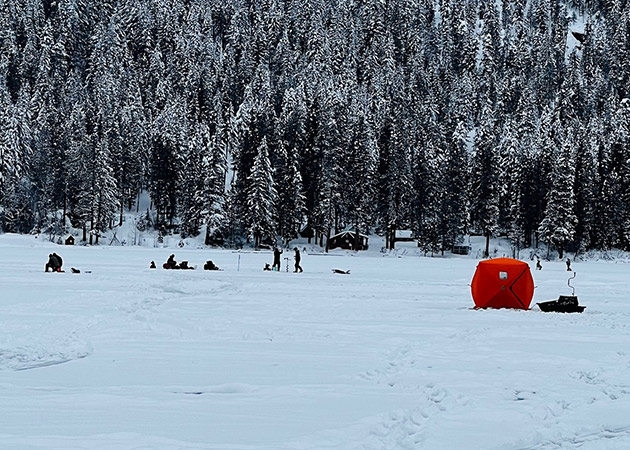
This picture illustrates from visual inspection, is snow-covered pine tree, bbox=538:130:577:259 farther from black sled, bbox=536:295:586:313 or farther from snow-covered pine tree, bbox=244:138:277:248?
black sled, bbox=536:295:586:313

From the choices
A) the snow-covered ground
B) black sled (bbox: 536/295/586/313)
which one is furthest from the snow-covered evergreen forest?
the snow-covered ground

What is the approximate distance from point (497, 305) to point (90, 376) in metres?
13.3

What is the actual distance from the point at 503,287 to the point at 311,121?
60.9 meters

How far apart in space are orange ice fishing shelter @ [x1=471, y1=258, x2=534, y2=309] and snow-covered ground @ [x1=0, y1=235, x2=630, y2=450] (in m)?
1.35

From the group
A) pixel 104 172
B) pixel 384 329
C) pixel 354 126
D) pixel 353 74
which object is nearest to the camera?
pixel 384 329

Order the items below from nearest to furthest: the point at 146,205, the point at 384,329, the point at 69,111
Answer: the point at 384,329 < the point at 146,205 < the point at 69,111

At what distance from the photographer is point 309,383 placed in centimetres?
747

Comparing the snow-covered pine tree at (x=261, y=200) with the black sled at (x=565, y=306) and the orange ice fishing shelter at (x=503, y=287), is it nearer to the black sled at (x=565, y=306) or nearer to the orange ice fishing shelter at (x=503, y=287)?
the orange ice fishing shelter at (x=503, y=287)

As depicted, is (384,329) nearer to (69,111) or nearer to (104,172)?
(104,172)

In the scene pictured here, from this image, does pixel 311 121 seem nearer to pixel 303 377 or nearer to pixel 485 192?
pixel 485 192

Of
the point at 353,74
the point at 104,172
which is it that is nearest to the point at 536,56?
the point at 353,74

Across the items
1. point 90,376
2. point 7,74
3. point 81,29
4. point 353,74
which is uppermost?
point 81,29

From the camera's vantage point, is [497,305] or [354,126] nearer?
[497,305]

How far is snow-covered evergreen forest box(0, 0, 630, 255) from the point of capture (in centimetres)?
7025
